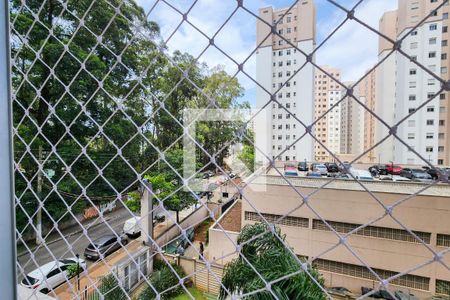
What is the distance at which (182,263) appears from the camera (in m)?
3.23

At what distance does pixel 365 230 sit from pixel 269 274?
10.0 ft

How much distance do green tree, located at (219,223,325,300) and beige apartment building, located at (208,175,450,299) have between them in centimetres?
182

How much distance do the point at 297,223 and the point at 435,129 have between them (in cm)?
294

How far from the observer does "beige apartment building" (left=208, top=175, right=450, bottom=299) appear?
2.96 m

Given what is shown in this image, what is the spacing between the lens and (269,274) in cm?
84

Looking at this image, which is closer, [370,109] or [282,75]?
[370,109]

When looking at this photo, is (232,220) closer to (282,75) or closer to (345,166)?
(282,75)

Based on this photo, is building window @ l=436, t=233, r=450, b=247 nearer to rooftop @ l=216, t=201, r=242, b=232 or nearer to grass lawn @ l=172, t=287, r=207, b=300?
rooftop @ l=216, t=201, r=242, b=232

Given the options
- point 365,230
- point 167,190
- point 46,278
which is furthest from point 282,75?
point 365,230

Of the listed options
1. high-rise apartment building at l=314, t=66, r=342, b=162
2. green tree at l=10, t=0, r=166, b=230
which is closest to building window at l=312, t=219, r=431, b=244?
high-rise apartment building at l=314, t=66, r=342, b=162

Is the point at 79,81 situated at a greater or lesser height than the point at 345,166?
greater

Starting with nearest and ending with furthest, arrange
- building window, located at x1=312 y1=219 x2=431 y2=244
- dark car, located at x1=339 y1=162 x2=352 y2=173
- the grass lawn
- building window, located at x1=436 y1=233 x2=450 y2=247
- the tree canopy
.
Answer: dark car, located at x1=339 y1=162 x2=352 y2=173
the tree canopy
the grass lawn
building window, located at x1=436 y1=233 x2=450 y2=247
building window, located at x1=312 y1=219 x2=431 y2=244

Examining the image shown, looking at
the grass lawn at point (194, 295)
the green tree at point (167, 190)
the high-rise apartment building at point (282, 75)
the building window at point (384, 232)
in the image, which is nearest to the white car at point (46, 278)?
the high-rise apartment building at point (282, 75)

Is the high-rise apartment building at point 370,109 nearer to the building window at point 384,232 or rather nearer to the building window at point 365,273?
the building window at point 384,232
